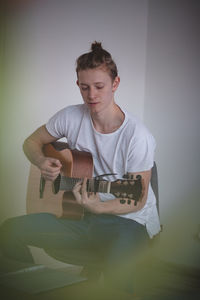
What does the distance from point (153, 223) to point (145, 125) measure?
40cm

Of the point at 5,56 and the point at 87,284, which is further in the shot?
the point at 5,56

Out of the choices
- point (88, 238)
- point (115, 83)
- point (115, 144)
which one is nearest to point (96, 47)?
point (115, 83)

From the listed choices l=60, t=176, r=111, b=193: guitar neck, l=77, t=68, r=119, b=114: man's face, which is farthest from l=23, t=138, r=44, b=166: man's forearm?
l=77, t=68, r=119, b=114: man's face

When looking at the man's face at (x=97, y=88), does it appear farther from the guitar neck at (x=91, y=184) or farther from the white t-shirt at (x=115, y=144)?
the guitar neck at (x=91, y=184)

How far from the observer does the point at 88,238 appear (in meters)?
1.69

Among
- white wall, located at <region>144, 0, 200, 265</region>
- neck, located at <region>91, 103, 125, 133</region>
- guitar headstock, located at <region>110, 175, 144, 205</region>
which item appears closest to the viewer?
guitar headstock, located at <region>110, 175, 144, 205</region>

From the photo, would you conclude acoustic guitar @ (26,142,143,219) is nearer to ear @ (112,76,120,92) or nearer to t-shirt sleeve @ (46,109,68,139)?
t-shirt sleeve @ (46,109,68,139)

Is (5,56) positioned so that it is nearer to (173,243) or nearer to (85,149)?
(85,149)

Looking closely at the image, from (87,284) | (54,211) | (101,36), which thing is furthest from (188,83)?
(87,284)

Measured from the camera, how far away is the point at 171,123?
1896 millimetres

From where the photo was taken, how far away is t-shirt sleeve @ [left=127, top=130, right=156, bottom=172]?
1629mm

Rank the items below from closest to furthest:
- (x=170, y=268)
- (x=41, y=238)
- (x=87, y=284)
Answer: (x=87, y=284) < (x=41, y=238) < (x=170, y=268)

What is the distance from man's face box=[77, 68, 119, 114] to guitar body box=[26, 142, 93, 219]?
0.19 m

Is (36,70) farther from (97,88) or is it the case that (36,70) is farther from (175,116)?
(175,116)
